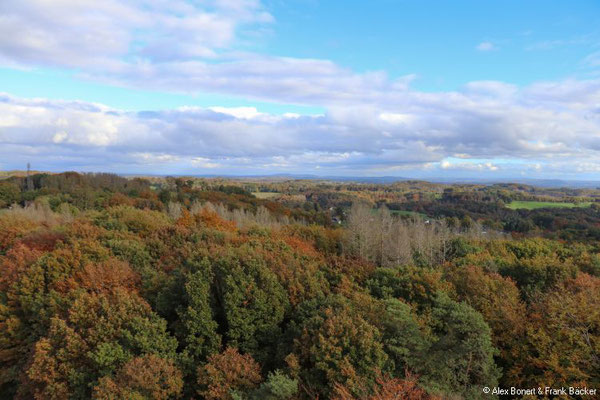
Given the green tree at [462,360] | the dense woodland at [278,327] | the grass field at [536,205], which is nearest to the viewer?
the dense woodland at [278,327]

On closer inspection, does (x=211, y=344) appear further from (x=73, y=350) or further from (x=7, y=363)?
(x=7, y=363)

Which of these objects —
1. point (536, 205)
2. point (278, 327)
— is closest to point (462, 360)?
point (278, 327)

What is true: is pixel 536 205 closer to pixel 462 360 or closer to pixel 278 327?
pixel 462 360

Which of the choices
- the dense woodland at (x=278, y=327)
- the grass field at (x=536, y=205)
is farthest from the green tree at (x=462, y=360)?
the grass field at (x=536, y=205)

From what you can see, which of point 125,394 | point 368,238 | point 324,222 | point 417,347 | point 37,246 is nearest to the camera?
point 125,394

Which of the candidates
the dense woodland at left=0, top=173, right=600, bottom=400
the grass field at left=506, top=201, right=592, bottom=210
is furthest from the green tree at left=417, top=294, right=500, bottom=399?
the grass field at left=506, top=201, right=592, bottom=210

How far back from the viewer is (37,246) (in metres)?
35.8

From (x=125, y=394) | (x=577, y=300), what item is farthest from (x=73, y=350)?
(x=577, y=300)

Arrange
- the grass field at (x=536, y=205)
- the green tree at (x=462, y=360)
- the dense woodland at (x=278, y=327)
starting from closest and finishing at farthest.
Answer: the dense woodland at (x=278, y=327), the green tree at (x=462, y=360), the grass field at (x=536, y=205)

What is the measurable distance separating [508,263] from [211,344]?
26.9 m

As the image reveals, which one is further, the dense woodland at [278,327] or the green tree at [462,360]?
the green tree at [462,360]

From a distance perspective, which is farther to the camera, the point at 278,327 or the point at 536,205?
the point at 536,205

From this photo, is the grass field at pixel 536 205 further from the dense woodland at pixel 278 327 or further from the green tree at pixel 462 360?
the green tree at pixel 462 360

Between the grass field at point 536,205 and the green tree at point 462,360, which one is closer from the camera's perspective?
the green tree at point 462,360
